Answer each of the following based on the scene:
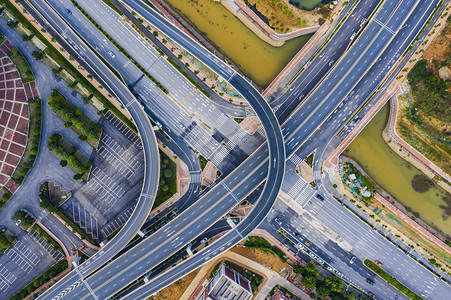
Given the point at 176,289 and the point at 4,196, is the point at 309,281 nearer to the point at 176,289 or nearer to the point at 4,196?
the point at 176,289

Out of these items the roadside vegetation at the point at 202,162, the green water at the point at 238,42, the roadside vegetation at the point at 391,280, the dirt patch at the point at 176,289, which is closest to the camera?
the roadside vegetation at the point at 391,280

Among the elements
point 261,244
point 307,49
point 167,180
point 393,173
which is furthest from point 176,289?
point 307,49

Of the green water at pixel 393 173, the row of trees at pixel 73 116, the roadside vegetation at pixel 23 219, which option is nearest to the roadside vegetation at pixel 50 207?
the roadside vegetation at pixel 23 219

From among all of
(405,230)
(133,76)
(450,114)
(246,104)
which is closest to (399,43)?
(450,114)

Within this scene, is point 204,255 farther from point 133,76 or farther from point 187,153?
point 133,76

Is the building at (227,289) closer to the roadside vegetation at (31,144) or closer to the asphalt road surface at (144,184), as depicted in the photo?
the asphalt road surface at (144,184)

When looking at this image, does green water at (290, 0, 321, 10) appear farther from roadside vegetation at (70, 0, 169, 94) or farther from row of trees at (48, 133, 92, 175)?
row of trees at (48, 133, 92, 175)
